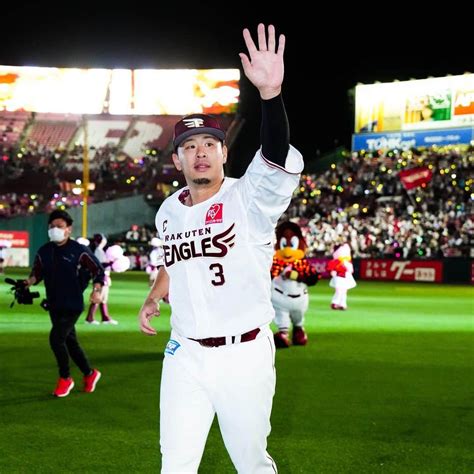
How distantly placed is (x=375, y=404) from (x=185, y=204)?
5.56 metres

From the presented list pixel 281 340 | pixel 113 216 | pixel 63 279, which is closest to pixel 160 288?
pixel 63 279

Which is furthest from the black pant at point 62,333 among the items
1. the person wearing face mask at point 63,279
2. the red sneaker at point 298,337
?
the red sneaker at point 298,337

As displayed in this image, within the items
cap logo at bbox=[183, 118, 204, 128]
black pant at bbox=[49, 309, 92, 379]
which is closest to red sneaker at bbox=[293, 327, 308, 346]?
black pant at bbox=[49, 309, 92, 379]

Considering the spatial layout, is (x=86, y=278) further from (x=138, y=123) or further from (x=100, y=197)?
(x=138, y=123)

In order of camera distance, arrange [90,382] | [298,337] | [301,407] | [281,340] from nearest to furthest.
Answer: [301,407] < [90,382] < [281,340] < [298,337]

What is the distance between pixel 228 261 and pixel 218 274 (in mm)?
86

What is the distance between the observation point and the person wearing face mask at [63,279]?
9883 millimetres

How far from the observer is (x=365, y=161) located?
59188 mm

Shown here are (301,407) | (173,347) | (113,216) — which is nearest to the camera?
(173,347)

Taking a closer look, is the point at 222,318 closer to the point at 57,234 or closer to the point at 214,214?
the point at 214,214

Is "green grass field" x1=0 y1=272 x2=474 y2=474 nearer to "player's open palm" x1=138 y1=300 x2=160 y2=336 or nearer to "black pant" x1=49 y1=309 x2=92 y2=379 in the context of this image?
"black pant" x1=49 y1=309 x2=92 y2=379

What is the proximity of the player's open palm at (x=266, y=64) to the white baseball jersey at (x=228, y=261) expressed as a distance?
1.53 feet

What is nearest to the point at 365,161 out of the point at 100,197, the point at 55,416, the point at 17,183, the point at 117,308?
the point at 100,197

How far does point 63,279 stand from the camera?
9852 millimetres
